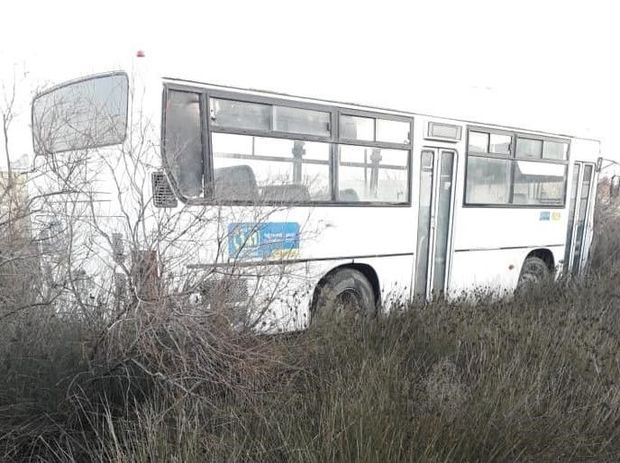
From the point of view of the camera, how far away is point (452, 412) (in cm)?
278

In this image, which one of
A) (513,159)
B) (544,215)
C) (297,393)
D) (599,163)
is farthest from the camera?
(599,163)

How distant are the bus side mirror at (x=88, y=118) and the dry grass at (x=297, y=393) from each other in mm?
1404

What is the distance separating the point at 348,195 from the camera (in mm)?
5574

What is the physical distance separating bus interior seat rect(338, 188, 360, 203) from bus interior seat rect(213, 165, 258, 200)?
46.0 inches

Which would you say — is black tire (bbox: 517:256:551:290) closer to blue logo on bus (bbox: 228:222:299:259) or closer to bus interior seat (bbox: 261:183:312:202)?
bus interior seat (bbox: 261:183:312:202)

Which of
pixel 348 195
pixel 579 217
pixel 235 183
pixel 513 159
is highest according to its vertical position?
pixel 513 159

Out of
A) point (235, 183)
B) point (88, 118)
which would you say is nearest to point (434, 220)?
point (235, 183)

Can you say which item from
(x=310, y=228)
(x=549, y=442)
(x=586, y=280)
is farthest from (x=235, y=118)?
(x=586, y=280)

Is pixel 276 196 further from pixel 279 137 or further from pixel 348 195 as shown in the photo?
pixel 348 195

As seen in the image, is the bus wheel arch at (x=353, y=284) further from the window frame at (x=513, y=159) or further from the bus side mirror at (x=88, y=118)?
the bus side mirror at (x=88, y=118)

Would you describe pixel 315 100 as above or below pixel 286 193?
above

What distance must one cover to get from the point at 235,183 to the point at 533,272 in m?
5.59

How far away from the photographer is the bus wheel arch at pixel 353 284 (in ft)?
17.4

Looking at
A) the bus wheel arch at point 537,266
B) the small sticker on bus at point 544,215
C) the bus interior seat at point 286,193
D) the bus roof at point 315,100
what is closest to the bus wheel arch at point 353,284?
the bus interior seat at point 286,193
